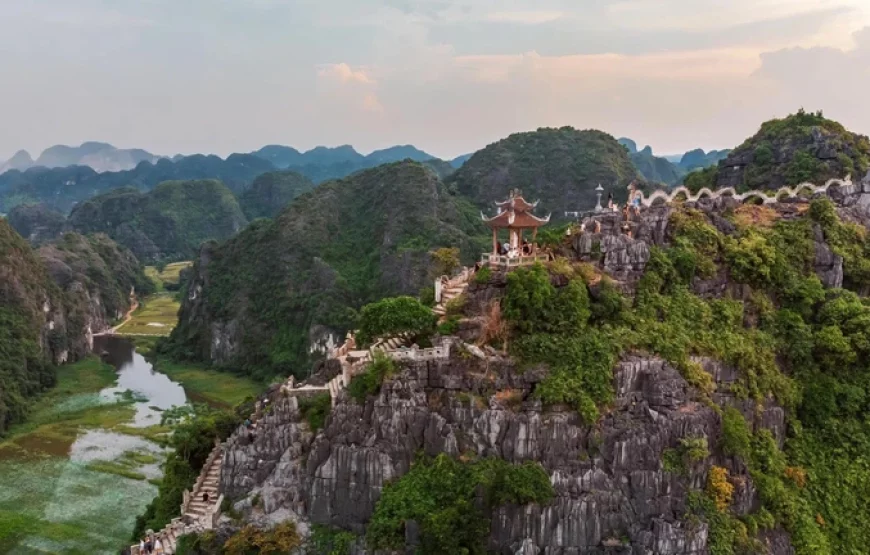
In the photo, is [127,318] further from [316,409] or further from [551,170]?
[316,409]

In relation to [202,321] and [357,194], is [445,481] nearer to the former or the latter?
[202,321]

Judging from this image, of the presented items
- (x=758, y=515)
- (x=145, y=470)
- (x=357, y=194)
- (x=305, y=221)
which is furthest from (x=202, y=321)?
(x=758, y=515)

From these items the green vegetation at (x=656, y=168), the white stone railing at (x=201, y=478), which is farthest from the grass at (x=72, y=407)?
the green vegetation at (x=656, y=168)

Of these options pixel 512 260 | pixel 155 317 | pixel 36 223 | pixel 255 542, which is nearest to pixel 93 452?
pixel 255 542

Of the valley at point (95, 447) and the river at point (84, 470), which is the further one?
the valley at point (95, 447)

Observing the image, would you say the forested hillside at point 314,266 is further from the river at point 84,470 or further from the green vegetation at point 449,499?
the green vegetation at point 449,499

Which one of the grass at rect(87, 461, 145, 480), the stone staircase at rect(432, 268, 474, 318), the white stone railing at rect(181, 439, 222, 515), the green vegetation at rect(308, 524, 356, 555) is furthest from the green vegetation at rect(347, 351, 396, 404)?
the grass at rect(87, 461, 145, 480)
